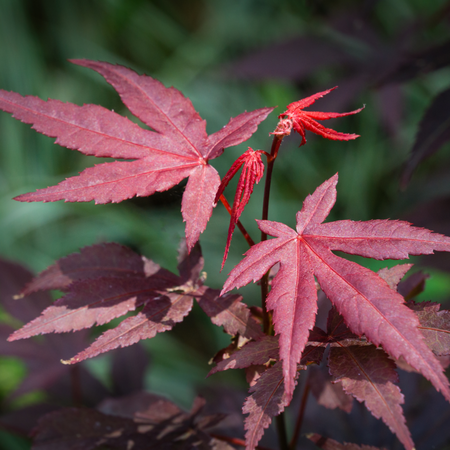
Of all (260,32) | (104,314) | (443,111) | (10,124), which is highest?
(260,32)

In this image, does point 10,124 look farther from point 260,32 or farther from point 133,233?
point 260,32

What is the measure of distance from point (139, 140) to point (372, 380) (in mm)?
306

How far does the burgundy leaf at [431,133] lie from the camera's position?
2.03ft

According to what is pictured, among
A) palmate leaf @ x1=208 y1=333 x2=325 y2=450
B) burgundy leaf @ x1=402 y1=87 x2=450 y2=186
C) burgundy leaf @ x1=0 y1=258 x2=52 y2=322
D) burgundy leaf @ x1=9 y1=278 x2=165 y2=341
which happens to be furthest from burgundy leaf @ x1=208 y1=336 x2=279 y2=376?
burgundy leaf @ x1=0 y1=258 x2=52 y2=322

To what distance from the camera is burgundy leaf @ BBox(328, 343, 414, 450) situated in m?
0.30

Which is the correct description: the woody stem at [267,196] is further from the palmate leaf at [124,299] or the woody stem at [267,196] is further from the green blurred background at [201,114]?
the green blurred background at [201,114]

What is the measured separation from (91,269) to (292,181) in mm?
1319

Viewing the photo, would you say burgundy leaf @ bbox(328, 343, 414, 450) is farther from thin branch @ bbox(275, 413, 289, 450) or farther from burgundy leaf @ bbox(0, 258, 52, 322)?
burgundy leaf @ bbox(0, 258, 52, 322)

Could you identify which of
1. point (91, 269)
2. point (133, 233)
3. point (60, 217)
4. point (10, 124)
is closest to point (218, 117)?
point (133, 233)

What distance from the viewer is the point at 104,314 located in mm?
393

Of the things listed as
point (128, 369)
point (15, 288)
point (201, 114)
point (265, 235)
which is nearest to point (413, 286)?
point (265, 235)

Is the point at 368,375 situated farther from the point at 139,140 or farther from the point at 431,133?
the point at 431,133

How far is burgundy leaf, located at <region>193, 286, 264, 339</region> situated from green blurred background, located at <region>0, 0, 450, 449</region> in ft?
2.88

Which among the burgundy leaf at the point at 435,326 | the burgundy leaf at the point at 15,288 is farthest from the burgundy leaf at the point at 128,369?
the burgundy leaf at the point at 435,326
